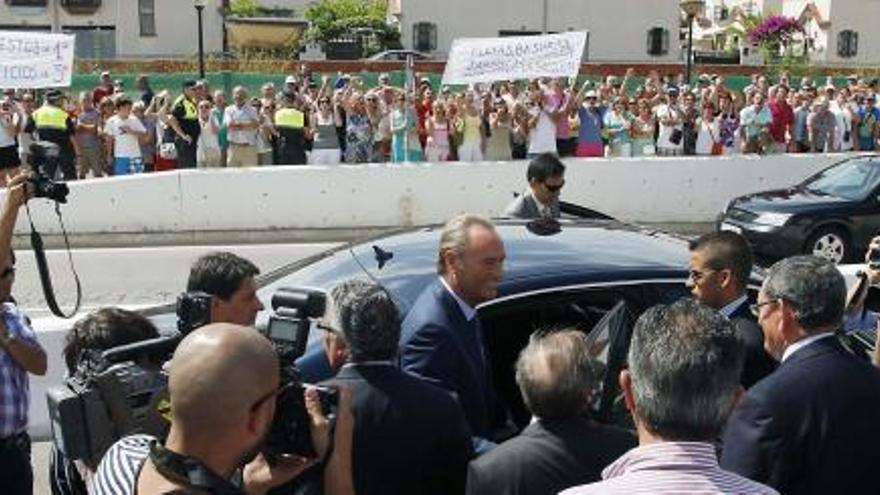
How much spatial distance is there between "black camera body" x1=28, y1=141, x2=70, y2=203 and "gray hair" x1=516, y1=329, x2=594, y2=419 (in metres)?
2.16

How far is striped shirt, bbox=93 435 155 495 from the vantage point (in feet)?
7.72

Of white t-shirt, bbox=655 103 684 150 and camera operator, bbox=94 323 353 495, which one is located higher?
white t-shirt, bbox=655 103 684 150

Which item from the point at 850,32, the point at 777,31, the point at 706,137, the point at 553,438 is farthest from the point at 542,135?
the point at 850,32

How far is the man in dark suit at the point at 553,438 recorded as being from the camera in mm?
2861

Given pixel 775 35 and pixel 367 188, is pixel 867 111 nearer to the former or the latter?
pixel 367 188

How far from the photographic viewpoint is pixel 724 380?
231cm

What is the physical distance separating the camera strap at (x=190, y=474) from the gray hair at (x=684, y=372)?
2.94 feet

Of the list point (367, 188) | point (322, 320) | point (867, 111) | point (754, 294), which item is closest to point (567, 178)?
point (367, 188)

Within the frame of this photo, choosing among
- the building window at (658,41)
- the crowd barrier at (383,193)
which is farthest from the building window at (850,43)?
the crowd barrier at (383,193)

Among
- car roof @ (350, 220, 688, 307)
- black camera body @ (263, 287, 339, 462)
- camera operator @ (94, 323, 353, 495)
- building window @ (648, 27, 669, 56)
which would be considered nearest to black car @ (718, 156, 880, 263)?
car roof @ (350, 220, 688, 307)

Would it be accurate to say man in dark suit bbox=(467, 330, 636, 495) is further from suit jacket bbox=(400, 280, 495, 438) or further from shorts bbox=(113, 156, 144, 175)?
shorts bbox=(113, 156, 144, 175)

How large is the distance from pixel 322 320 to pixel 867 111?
18896 millimetres

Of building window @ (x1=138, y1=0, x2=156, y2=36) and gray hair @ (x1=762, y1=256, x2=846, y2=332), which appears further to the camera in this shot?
building window @ (x1=138, y1=0, x2=156, y2=36)

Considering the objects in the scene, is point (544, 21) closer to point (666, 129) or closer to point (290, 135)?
point (666, 129)
